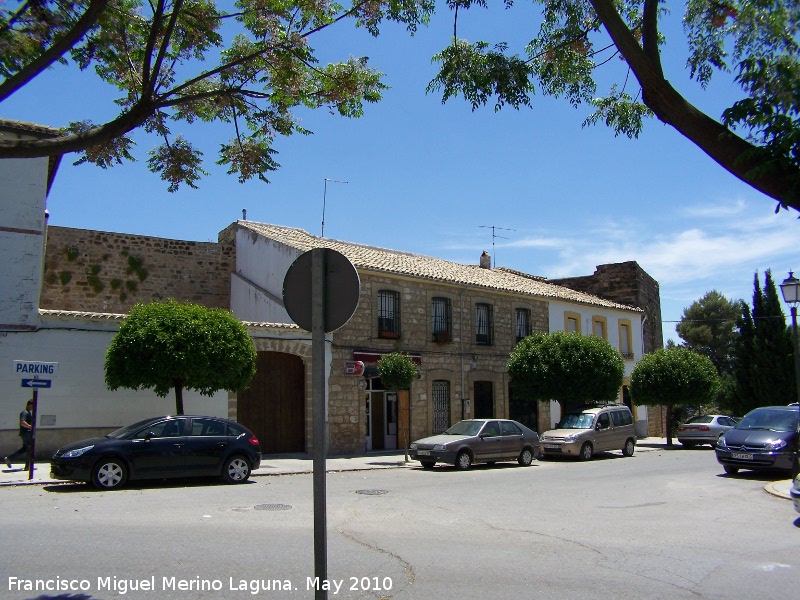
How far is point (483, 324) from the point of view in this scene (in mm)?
28203

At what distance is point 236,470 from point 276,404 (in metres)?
7.26

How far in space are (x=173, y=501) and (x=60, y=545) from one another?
404cm

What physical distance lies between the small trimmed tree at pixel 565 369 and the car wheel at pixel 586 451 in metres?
2.72

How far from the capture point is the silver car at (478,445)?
18.4 meters

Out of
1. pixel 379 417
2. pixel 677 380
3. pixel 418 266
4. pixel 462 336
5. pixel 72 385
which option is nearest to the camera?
pixel 72 385

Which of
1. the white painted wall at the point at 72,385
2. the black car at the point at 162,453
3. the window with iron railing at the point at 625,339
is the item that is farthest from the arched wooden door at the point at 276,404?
the window with iron railing at the point at 625,339

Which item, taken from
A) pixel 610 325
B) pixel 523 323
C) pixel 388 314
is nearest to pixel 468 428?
pixel 388 314

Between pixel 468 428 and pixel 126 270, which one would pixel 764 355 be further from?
pixel 126 270

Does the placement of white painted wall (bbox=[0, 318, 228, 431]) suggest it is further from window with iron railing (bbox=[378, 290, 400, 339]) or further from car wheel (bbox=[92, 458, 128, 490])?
window with iron railing (bbox=[378, 290, 400, 339])

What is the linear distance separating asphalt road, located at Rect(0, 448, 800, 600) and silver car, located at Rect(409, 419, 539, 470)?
13.3 ft

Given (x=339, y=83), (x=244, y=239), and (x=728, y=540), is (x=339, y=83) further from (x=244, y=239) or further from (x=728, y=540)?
(x=244, y=239)

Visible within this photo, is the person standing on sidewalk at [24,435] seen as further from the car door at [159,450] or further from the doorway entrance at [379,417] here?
the doorway entrance at [379,417]

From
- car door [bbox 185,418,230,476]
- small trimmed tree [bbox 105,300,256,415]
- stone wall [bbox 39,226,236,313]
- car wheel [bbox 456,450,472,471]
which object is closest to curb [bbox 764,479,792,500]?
car wheel [bbox 456,450,472,471]

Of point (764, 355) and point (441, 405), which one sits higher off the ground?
point (764, 355)
